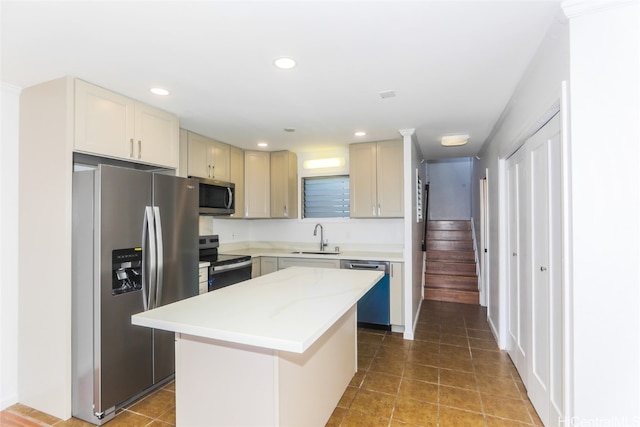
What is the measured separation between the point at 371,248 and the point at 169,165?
284cm

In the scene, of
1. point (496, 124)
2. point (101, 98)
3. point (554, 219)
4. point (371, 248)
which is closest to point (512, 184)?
point (496, 124)

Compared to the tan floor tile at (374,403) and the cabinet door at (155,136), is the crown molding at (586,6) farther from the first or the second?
the cabinet door at (155,136)

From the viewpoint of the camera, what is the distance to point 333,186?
483 centimetres

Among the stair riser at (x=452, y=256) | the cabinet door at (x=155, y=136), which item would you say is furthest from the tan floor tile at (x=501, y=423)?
the stair riser at (x=452, y=256)

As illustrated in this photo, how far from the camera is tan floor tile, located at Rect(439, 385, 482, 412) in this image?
89.6 inches

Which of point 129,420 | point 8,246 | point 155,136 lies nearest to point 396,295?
point 129,420

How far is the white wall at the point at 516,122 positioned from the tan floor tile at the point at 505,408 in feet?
3.40

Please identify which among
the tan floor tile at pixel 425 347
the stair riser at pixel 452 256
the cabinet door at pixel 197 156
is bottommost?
the tan floor tile at pixel 425 347

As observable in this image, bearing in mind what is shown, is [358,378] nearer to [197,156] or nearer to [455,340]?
[455,340]

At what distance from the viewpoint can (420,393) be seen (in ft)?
8.05

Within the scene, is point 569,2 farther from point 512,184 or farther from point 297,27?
point 512,184

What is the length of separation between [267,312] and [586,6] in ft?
6.52

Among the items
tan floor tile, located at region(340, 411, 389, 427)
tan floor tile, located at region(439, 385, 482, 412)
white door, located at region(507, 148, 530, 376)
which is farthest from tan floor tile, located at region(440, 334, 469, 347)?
tan floor tile, located at region(340, 411, 389, 427)

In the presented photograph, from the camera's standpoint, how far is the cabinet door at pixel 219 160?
12.6 ft
